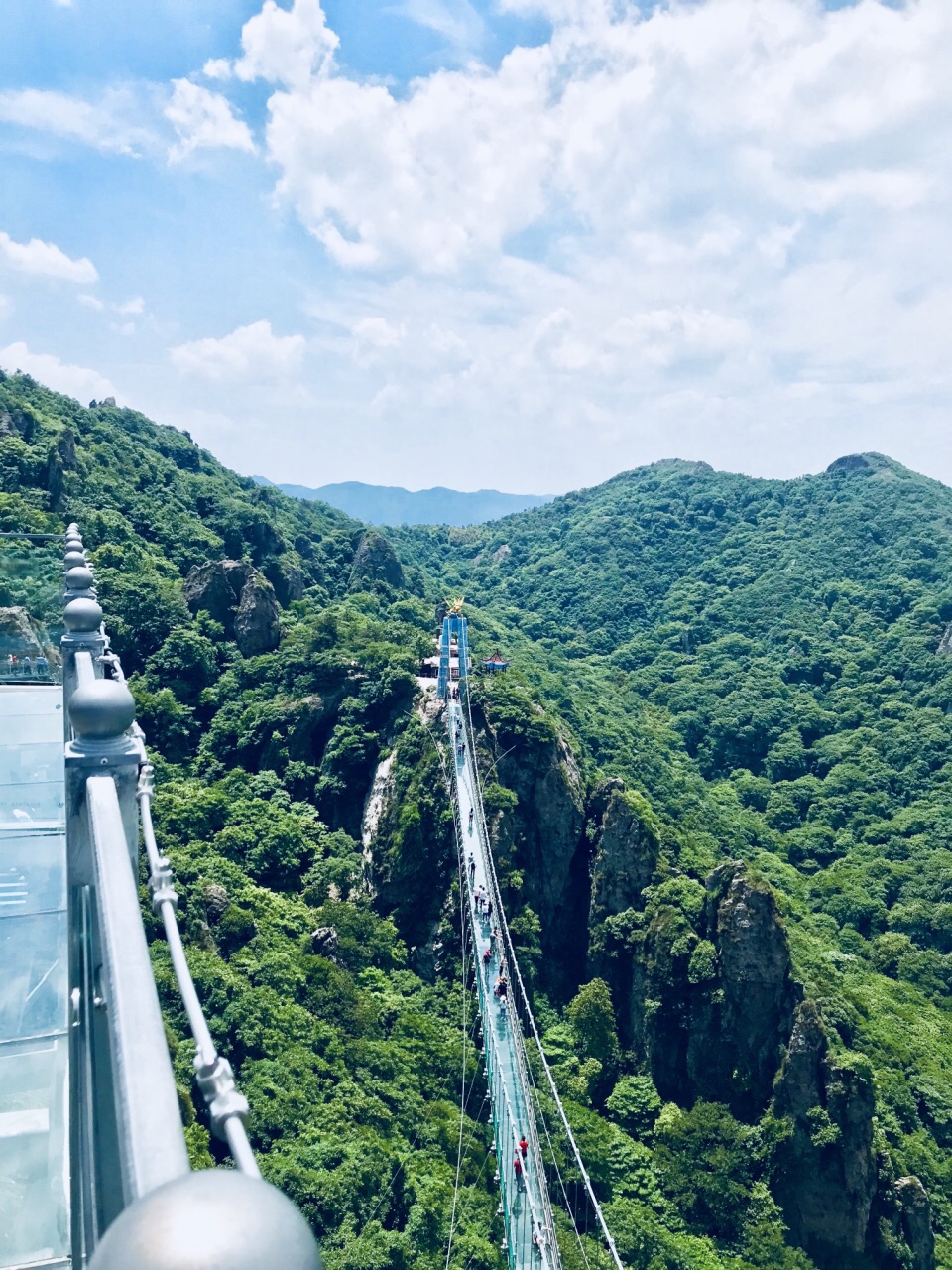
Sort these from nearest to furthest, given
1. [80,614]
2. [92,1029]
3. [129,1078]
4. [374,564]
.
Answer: [129,1078] < [92,1029] < [80,614] < [374,564]

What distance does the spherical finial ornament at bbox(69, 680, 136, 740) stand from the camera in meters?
3.82

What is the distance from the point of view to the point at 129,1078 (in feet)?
7.16

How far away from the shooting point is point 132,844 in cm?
418

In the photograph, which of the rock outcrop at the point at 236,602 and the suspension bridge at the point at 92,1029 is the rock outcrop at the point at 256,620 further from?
the suspension bridge at the point at 92,1029

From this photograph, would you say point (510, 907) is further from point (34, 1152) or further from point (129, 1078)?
point (129, 1078)

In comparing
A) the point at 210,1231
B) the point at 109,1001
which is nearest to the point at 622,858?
the point at 109,1001

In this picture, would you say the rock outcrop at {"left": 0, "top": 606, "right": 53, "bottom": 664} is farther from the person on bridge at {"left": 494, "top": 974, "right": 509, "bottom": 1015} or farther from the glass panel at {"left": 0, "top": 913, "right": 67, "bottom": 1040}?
the person on bridge at {"left": 494, "top": 974, "right": 509, "bottom": 1015}

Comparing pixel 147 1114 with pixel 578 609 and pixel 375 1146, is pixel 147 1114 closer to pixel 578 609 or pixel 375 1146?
pixel 375 1146

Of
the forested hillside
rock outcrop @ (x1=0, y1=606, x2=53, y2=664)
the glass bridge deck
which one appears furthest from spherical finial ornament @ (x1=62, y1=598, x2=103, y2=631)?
the forested hillside

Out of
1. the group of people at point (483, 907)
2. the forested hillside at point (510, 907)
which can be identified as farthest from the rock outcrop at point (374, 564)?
the group of people at point (483, 907)

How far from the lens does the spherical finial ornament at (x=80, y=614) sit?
573cm

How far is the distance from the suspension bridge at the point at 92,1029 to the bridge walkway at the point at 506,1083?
10882mm

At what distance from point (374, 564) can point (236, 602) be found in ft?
49.2

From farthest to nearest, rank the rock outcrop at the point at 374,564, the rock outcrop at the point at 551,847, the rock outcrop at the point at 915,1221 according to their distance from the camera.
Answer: the rock outcrop at the point at 374,564 → the rock outcrop at the point at 551,847 → the rock outcrop at the point at 915,1221
